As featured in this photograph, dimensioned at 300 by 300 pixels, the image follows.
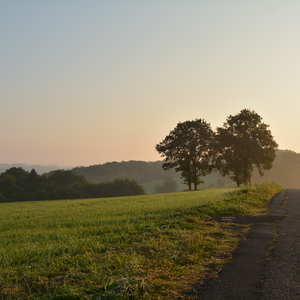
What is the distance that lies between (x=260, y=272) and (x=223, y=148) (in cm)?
5185

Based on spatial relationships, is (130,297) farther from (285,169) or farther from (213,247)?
(285,169)

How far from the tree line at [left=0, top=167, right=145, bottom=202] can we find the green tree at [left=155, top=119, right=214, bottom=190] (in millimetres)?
34340

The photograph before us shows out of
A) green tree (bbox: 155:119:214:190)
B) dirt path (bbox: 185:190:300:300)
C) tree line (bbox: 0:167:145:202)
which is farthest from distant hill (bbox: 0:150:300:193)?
dirt path (bbox: 185:190:300:300)

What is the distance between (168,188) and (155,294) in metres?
153

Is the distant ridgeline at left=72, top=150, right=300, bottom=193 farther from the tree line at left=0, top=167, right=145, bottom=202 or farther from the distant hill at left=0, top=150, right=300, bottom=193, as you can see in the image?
the tree line at left=0, top=167, right=145, bottom=202

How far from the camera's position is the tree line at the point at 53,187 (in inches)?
3209

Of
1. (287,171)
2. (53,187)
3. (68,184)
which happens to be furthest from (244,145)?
(287,171)

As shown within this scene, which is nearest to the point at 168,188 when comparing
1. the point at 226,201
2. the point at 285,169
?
the point at 285,169

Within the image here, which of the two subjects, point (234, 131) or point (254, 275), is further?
point (234, 131)

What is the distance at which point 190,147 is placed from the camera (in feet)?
194

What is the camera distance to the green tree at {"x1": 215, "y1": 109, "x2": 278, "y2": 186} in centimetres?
5331

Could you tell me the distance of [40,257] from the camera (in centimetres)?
750

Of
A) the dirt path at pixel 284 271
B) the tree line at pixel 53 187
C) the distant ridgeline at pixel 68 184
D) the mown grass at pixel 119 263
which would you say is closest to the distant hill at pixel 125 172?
the distant ridgeline at pixel 68 184

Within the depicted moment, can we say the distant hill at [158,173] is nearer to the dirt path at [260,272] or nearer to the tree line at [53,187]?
the tree line at [53,187]
